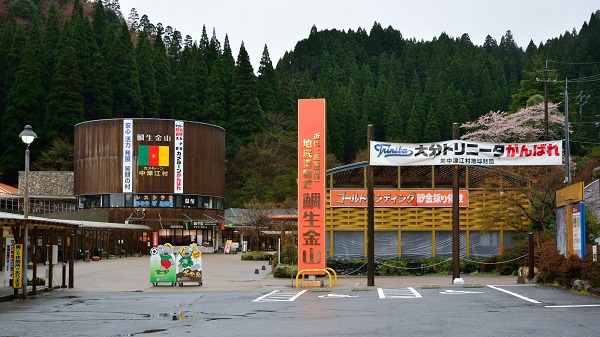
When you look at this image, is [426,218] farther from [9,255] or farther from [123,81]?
[123,81]

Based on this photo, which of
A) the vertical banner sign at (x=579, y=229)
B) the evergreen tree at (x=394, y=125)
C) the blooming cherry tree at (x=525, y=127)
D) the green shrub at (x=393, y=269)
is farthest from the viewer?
the evergreen tree at (x=394, y=125)

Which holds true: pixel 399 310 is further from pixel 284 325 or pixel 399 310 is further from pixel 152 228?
pixel 152 228

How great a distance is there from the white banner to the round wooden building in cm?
4227

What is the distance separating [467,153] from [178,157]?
4400 centimetres

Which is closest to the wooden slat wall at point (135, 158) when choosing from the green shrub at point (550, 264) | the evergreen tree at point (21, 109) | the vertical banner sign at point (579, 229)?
the evergreen tree at point (21, 109)

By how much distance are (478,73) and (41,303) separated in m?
97.3

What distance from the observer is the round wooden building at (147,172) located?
63.4 m

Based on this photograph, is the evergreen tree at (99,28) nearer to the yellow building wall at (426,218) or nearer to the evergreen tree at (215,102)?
the evergreen tree at (215,102)

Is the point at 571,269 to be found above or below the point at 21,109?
below

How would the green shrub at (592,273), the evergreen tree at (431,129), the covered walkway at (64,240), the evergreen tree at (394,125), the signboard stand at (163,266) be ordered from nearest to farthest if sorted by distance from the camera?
the green shrub at (592,273) < the covered walkway at (64,240) < the signboard stand at (163,266) < the evergreen tree at (431,129) < the evergreen tree at (394,125)

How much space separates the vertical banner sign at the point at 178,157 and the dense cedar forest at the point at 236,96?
11.4 m

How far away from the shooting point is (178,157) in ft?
212

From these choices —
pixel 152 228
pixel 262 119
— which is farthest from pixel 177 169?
pixel 262 119

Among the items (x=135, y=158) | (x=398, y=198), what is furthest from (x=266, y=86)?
(x=398, y=198)
